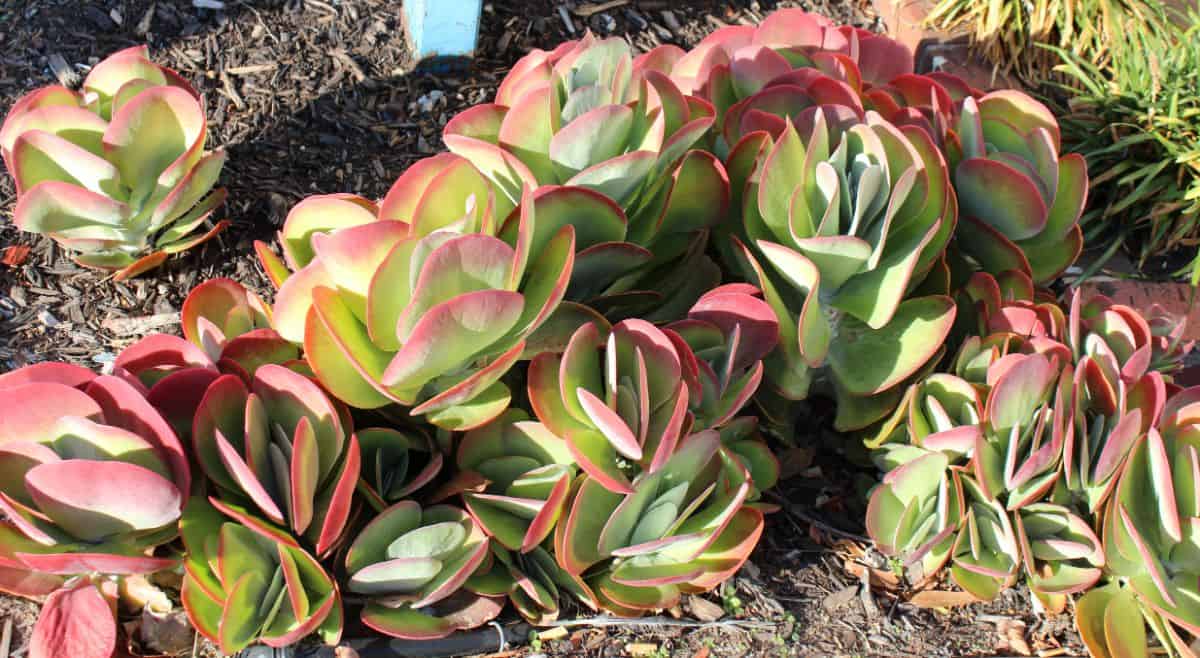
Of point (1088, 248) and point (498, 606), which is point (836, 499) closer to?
point (498, 606)

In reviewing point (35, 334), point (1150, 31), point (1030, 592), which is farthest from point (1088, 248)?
point (35, 334)

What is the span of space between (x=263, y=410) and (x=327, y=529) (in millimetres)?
165

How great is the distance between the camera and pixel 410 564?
4.06 ft

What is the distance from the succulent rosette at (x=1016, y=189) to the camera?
155cm

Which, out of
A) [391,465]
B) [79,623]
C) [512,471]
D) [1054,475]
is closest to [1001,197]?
[1054,475]

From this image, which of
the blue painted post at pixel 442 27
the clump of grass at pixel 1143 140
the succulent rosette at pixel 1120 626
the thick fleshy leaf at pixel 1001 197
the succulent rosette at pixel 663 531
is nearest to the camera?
the succulent rosette at pixel 663 531

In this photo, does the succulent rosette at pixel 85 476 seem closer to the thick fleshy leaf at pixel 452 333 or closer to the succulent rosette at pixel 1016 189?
the thick fleshy leaf at pixel 452 333

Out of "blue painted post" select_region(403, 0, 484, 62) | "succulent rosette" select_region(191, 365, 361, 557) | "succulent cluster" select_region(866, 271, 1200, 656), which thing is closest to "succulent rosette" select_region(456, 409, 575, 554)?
"succulent rosette" select_region(191, 365, 361, 557)

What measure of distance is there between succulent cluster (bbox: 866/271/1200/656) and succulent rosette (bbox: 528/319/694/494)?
1.31 ft

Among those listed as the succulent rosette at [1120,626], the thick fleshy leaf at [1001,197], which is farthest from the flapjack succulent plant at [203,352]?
the succulent rosette at [1120,626]

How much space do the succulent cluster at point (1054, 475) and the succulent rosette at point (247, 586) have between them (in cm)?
76

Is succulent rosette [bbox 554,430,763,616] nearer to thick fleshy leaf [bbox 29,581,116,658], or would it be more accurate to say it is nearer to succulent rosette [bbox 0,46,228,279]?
thick fleshy leaf [bbox 29,581,116,658]

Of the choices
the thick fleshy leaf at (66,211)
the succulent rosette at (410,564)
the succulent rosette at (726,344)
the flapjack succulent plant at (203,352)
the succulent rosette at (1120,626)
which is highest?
the thick fleshy leaf at (66,211)

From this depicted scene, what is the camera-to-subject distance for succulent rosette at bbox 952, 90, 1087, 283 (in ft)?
5.08
